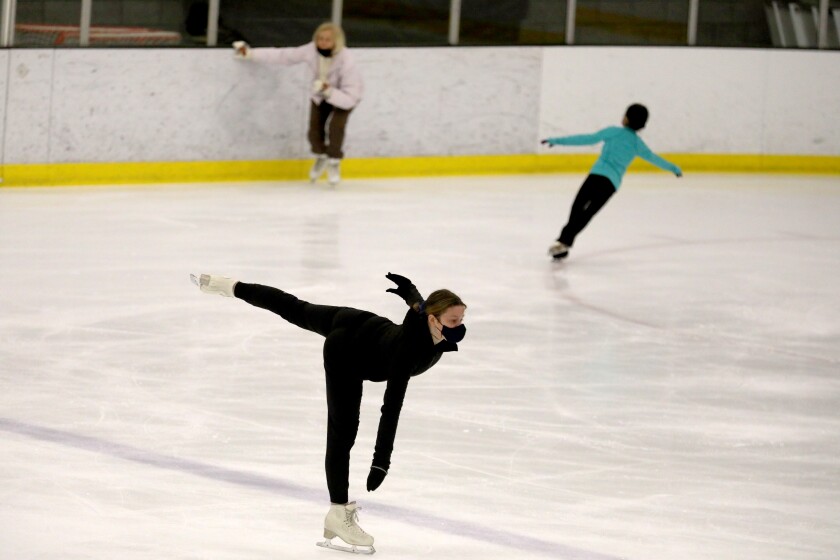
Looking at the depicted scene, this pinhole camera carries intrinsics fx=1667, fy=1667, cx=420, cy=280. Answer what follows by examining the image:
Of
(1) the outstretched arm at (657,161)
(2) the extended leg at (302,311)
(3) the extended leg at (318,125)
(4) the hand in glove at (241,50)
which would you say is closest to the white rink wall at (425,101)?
(4) the hand in glove at (241,50)

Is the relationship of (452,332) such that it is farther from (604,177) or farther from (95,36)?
(95,36)

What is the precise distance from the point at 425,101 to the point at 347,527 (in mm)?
9710

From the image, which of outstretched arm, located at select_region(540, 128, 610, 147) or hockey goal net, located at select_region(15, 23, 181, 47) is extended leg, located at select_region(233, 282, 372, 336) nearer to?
outstretched arm, located at select_region(540, 128, 610, 147)

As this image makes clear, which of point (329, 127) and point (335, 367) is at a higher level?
point (329, 127)

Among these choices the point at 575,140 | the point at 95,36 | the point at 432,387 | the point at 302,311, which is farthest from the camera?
the point at 95,36

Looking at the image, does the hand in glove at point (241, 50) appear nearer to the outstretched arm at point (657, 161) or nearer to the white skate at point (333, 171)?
the white skate at point (333, 171)

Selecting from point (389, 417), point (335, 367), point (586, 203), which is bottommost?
point (389, 417)

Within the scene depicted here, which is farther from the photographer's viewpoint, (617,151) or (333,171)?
(333,171)

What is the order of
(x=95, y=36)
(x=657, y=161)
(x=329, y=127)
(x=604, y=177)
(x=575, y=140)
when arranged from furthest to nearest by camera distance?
(x=329, y=127) → (x=95, y=36) → (x=604, y=177) → (x=657, y=161) → (x=575, y=140)

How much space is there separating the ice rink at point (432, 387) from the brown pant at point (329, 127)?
979 mm

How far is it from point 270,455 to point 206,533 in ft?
3.18

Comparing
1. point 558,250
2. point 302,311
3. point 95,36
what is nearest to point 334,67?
point 95,36

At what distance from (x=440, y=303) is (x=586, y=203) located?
629 centimetres

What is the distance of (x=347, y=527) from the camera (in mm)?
4863
